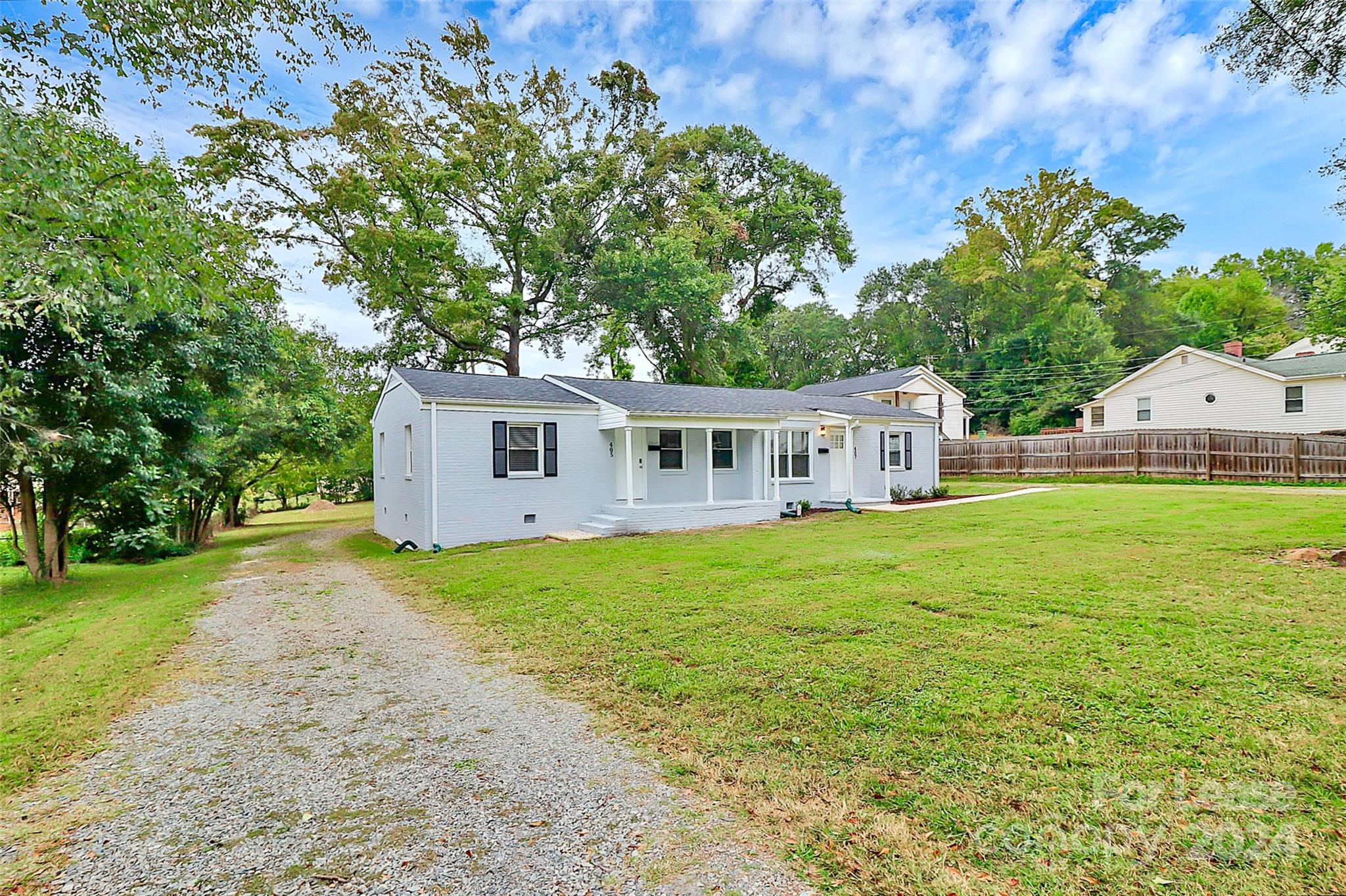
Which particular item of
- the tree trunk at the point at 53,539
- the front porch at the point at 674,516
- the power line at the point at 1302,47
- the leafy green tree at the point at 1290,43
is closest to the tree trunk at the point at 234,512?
the tree trunk at the point at 53,539

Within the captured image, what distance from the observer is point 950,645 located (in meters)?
4.54

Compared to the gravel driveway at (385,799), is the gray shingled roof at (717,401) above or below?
above

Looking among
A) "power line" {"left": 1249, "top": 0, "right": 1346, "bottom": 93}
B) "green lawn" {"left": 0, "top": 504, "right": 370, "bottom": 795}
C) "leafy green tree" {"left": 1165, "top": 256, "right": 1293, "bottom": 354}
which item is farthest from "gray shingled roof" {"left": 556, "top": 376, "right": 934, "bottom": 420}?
"leafy green tree" {"left": 1165, "top": 256, "right": 1293, "bottom": 354}

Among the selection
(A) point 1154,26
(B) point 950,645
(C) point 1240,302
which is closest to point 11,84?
(B) point 950,645

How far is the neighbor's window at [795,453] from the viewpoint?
52.4 ft

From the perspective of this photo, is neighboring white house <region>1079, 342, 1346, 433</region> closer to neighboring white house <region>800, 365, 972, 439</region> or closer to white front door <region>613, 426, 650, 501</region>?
neighboring white house <region>800, 365, 972, 439</region>

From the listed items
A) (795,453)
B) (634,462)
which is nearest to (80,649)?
(634,462)

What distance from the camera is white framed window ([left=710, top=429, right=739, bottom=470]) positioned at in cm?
1531

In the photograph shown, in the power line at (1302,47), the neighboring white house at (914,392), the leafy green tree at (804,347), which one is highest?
the leafy green tree at (804,347)

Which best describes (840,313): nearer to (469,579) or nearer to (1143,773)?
(469,579)

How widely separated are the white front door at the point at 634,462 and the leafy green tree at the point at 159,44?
870 centimetres

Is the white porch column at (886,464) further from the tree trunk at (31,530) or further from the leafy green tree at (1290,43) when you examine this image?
the tree trunk at (31,530)

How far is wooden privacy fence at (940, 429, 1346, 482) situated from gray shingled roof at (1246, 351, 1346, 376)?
230 centimetres

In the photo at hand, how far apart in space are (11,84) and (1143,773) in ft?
29.6
